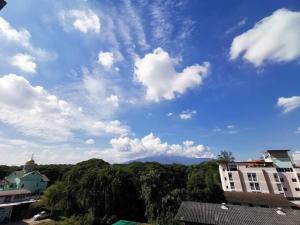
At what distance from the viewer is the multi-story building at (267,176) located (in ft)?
148

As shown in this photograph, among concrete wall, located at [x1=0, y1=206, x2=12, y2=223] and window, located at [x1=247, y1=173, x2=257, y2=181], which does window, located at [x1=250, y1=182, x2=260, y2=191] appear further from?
concrete wall, located at [x1=0, y1=206, x2=12, y2=223]

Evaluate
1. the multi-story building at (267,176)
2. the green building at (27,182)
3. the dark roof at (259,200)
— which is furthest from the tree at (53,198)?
the multi-story building at (267,176)

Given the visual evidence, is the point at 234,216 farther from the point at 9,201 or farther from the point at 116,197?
the point at 9,201

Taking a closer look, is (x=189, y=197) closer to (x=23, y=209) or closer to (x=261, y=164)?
(x=261, y=164)

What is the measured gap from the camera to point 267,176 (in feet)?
152

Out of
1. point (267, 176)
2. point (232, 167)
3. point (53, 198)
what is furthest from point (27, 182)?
point (267, 176)

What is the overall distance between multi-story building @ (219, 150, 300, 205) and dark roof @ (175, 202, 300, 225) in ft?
89.1

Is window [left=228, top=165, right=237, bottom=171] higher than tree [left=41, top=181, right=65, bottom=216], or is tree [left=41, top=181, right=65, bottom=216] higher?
window [left=228, top=165, right=237, bottom=171]

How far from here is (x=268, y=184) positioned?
45.7 metres

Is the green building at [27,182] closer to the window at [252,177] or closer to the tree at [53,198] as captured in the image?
the tree at [53,198]

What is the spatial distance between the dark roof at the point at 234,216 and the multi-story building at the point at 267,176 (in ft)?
89.1

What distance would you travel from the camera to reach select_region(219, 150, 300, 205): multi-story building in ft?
148

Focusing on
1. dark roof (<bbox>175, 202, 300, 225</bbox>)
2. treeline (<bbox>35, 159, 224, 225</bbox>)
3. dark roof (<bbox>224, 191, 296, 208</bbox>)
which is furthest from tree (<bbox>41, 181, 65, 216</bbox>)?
dark roof (<bbox>224, 191, 296, 208</bbox>)

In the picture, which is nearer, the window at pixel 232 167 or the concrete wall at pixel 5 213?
the concrete wall at pixel 5 213
